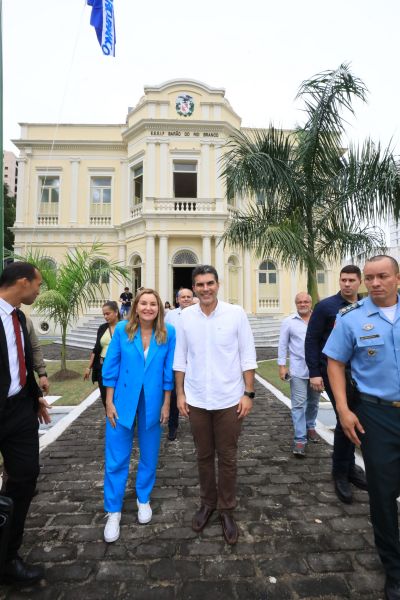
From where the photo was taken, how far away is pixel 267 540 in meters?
2.37

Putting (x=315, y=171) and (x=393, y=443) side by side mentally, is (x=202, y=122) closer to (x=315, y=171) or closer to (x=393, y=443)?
(x=315, y=171)

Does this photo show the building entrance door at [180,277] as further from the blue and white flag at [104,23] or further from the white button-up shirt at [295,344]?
the white button-up shirt at [295,344]

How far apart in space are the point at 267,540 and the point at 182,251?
49.1 ft

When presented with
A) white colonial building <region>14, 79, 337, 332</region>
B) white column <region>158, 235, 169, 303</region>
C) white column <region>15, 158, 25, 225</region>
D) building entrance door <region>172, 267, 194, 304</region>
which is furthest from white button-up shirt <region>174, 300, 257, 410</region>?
white column <region>15, 158, 25, 225</region>

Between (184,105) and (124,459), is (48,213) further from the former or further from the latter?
(124,459)

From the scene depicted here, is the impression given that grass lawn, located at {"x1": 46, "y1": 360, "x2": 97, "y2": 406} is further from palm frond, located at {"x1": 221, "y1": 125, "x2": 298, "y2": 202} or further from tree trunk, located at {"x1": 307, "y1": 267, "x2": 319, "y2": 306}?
palm frond, located at {"x1": 221, "y1": 125, "x2": 298, "y2": 202}

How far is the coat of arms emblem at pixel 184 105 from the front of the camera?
16.8m

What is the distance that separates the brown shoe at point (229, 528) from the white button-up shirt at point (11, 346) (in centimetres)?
180

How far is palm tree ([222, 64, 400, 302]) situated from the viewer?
5711 millimetres

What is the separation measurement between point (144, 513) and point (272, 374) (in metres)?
6.12

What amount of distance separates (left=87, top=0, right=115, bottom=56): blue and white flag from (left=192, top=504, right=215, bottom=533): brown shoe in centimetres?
1127

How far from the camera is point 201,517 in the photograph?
2541 millimetres

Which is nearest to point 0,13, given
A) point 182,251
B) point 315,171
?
point 315,171

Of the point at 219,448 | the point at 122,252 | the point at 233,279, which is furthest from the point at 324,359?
the point at 122,252
